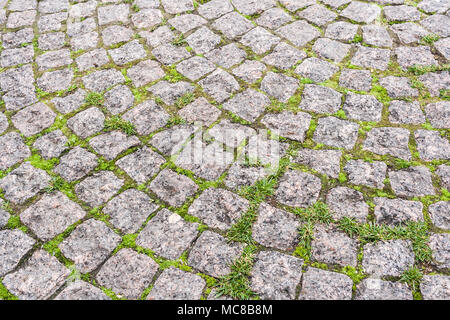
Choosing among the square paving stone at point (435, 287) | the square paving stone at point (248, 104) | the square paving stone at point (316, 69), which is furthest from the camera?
the square paving stone at point (316, 69)

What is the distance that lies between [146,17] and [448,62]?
3.42 meters

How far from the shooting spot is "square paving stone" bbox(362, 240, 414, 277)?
2.46 m

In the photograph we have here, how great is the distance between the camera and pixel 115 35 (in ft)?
14.2

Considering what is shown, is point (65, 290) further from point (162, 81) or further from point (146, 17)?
point (146, 17)

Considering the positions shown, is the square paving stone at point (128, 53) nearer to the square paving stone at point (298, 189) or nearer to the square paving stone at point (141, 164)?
the square paving stone at point (141, 164)

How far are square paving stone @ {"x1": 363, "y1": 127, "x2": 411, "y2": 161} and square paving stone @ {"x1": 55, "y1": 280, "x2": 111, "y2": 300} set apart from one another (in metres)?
2.35

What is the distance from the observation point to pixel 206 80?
148 inches

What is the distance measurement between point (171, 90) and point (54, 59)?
148cm

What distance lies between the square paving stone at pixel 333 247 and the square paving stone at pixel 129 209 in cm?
123

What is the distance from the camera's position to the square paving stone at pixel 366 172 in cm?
290

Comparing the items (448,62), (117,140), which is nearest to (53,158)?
(117,140)

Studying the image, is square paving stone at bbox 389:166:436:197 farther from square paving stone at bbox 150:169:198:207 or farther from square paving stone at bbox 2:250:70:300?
square paving stone at bbox 2:250:70:300

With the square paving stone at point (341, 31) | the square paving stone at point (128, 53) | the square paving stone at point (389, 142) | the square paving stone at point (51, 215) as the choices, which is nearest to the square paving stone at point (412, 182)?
the square paving stone at point (389, 142)
